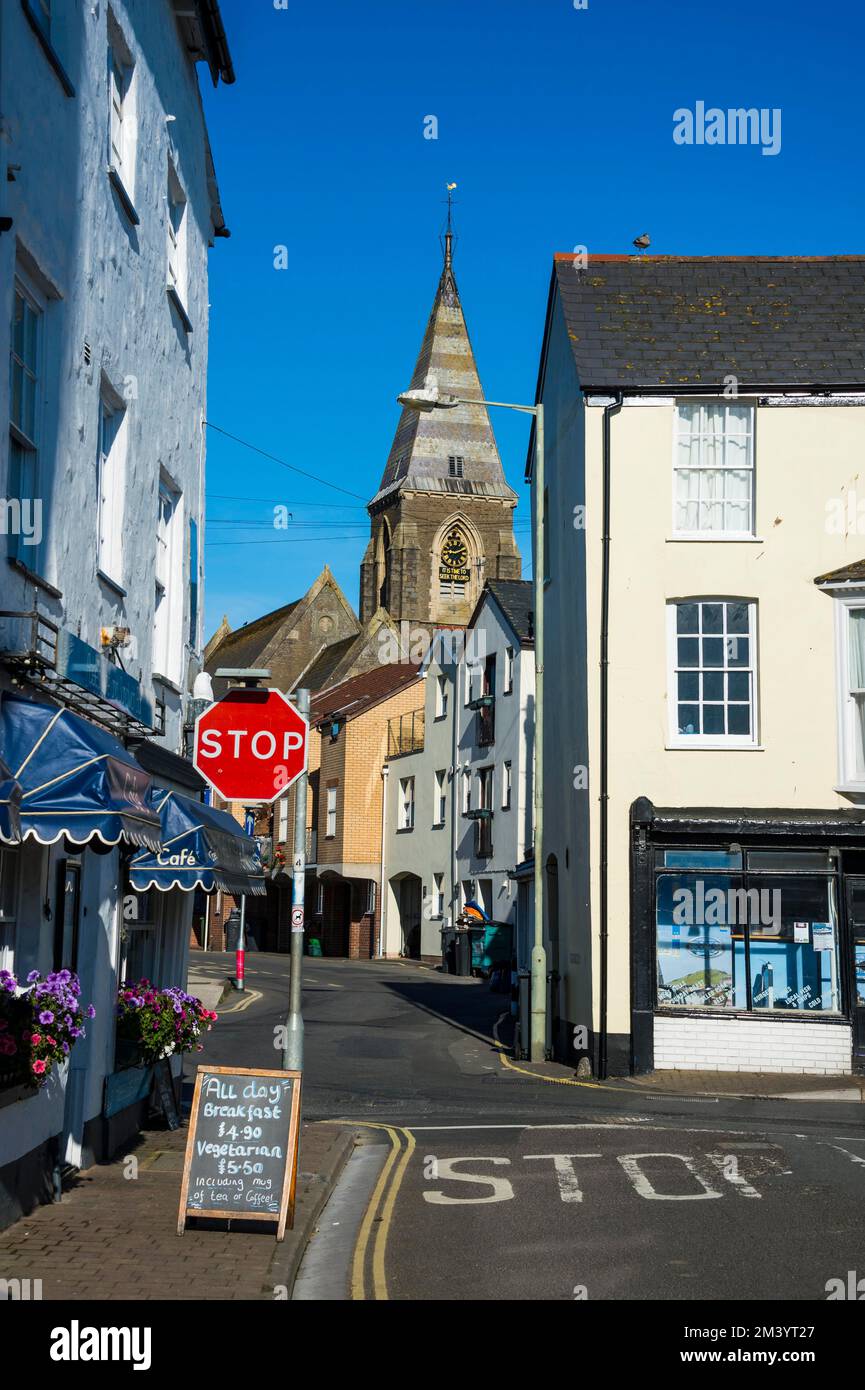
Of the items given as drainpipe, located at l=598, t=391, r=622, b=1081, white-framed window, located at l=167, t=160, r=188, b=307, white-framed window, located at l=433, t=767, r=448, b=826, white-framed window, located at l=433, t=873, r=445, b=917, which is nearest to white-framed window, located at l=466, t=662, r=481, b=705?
white-framed window, located at l=433, t=767, r=448, b=826

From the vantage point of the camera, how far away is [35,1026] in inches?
362

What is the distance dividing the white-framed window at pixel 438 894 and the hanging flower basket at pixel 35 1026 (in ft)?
125

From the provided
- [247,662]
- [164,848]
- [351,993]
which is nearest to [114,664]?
[164,848]

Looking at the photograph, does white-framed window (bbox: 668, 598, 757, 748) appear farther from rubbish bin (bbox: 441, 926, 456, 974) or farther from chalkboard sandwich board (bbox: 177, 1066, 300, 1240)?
rubbish bin (bbox: 441, 926, 456, 974)

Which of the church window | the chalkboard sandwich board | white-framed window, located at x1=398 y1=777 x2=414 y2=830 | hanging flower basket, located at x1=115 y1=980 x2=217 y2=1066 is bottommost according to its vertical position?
the chalkboard sandwich board

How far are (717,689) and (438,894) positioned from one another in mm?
27467

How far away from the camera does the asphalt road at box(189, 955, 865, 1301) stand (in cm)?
872

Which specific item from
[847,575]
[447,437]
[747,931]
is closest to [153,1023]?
[747,931]

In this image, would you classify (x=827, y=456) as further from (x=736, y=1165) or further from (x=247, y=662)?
(x=247, y=662)

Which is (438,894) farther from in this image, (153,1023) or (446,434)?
(446,434)

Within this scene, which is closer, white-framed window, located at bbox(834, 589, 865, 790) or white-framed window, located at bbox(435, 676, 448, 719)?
white-framed window, located at bbox(834, 589, 865, 790)

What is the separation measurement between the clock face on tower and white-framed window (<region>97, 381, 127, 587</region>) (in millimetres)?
78204

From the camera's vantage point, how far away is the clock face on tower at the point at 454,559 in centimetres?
9138

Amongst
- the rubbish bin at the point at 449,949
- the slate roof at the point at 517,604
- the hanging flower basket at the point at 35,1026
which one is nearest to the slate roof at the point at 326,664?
the slate roof at the point at 517,604
